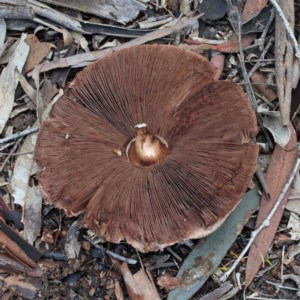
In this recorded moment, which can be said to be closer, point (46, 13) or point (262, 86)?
point (262, 86)

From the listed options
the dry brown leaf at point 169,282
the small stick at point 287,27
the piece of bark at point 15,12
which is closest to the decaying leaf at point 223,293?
the dry brown leaf at point 169,282

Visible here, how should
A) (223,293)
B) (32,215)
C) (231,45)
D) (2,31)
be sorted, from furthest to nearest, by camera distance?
(2,31) < (231,45) < (32,215) < (223,293)

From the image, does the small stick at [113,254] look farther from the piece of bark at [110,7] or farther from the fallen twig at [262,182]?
the piece of bark at [110,7]

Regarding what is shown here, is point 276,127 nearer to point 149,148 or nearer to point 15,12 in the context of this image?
point 149,148

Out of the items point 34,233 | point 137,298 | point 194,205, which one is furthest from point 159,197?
point 34,233

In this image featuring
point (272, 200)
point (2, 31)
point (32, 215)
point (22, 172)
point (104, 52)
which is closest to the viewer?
point (272, 200)

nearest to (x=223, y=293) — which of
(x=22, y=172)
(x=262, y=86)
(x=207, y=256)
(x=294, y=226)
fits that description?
(x=207, y=256)
